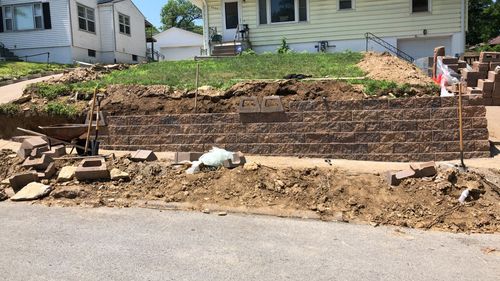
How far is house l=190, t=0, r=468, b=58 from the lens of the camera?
20.3 m

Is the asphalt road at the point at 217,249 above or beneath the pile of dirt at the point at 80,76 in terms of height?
beneath

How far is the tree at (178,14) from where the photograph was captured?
85.2m

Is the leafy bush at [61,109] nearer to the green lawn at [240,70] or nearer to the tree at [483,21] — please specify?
the green lawn at [240,70]

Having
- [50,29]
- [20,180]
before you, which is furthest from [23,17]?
[20,180]

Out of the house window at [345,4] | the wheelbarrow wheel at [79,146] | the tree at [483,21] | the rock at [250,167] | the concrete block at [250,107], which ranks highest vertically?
the tree at [483,21]

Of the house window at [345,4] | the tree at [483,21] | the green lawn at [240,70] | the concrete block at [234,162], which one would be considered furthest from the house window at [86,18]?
the tree at [483,21]

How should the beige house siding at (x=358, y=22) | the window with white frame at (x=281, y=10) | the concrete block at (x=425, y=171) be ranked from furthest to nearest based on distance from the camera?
1. the window with white frame at (x=281, y=10)
2. the beige house siding at (x=358, y=22)
3. the concrete block at (x=425, y=171)

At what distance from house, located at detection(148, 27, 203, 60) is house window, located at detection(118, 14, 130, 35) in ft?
41.2

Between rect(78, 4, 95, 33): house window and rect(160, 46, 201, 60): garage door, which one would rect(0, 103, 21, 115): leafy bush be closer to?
rect(78, 4, 95, 33): house window

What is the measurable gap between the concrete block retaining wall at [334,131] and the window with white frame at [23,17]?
56.8 ft

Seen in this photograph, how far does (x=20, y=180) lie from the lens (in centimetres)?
745

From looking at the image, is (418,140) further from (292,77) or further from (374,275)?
(374,275)

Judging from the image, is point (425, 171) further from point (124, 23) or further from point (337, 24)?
point (124, 23)

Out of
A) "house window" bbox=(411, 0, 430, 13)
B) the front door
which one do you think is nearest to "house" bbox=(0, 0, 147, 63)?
the front door
